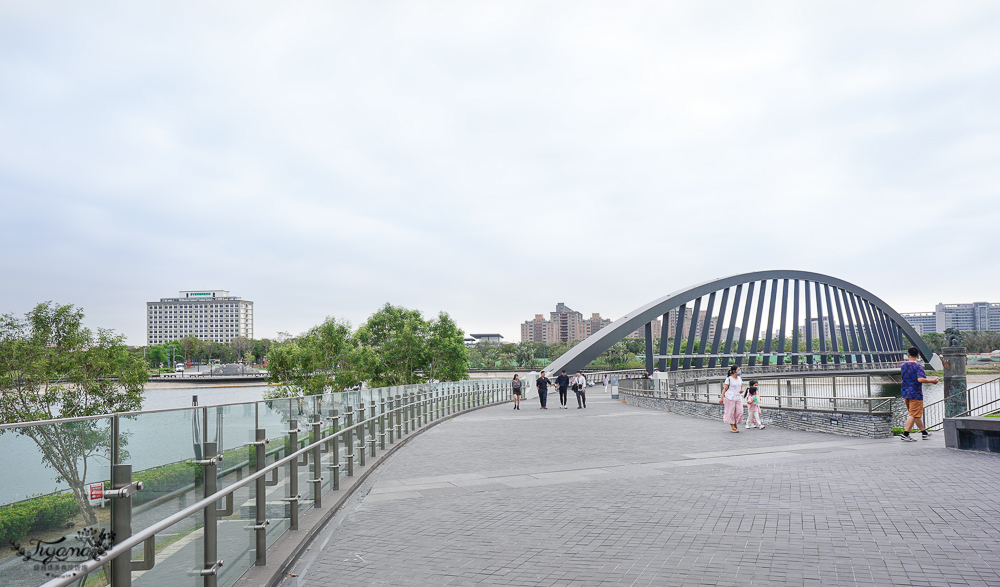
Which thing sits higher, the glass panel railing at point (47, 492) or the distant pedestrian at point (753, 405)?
the glass panel railing at point (47, 492)

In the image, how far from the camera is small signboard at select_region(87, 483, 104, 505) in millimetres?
2938

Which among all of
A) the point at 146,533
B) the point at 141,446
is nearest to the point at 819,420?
the point at 141,446

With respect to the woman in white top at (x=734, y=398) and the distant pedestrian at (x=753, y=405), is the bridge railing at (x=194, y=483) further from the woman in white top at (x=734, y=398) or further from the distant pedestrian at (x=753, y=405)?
the distant pedestrian at (x=753, y=405)

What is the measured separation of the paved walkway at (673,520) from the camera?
505cm

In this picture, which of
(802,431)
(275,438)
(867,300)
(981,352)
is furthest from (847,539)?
(981,352)

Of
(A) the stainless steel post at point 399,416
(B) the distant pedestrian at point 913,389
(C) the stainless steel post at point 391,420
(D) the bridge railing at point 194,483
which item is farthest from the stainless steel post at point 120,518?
(B) the distant pedestrian at point 913,389

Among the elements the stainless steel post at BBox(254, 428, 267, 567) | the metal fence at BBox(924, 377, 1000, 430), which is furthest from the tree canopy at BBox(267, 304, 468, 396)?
the stainless steel post at BBox(254, 428, 267, 567)

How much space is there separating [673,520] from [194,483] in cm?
459

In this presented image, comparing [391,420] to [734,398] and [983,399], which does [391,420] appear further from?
[983,399]

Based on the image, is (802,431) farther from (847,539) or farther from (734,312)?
(734,312)

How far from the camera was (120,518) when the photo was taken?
117 inches

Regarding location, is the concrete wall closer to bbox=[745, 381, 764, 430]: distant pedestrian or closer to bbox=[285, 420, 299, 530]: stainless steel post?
bbox=[745, 381, 764, 430]: distant pedestrian

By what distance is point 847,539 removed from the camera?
19.1 ft

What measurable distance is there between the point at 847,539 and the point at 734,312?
58.6m
